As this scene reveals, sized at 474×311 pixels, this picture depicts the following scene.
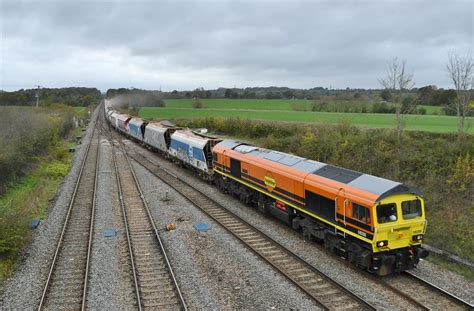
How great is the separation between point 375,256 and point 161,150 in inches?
1171

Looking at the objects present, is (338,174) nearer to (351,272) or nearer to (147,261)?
(351,272)

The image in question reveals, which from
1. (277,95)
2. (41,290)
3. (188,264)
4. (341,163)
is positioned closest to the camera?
(41,290)

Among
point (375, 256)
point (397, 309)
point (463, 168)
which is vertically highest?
point (463, 168)

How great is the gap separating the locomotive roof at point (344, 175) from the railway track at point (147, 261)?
21.2ft

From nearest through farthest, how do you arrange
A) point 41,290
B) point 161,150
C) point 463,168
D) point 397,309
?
point 397,309
point 41,290
point 463,168
point 161,150

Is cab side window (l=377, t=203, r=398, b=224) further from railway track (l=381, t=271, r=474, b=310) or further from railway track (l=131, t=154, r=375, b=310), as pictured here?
railway track (l=131, t=154, r=375, b=310)

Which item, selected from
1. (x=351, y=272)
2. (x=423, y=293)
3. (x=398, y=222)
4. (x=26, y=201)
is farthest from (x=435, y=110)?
(x=26, y=201)

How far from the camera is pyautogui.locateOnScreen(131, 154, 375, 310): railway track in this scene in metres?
11.3

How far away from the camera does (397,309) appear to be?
10844 millimetres

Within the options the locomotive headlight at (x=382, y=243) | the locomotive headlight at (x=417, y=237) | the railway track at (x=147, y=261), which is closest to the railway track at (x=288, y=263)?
the locomotive headlight at (x=382, y=243)

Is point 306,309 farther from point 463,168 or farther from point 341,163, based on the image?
point 341,163

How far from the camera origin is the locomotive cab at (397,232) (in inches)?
480

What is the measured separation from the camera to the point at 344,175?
48.1 ft

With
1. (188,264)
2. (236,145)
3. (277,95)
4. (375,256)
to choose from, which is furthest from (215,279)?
(277,95)
